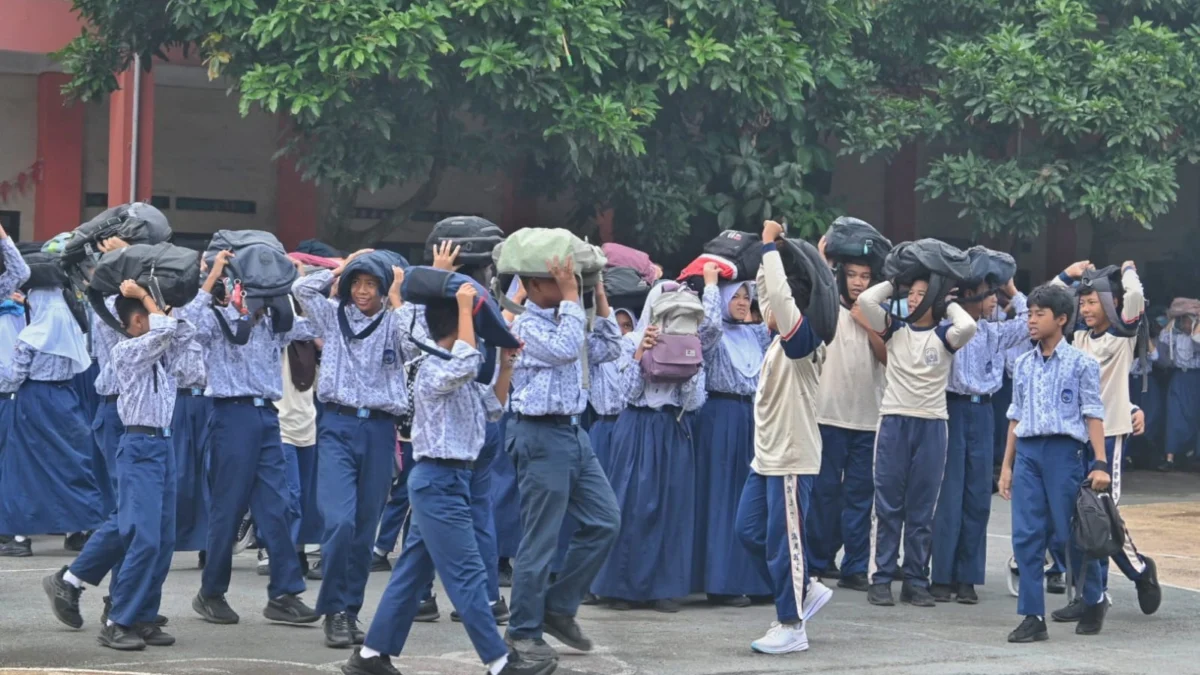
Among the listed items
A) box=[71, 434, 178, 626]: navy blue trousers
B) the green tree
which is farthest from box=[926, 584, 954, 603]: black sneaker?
the green tree

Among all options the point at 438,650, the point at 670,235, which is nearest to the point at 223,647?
the point at 438,650

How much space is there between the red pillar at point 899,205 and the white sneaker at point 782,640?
15014 mm

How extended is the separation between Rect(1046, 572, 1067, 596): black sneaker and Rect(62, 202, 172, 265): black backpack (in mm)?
5579

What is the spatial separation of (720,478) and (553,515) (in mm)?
2403

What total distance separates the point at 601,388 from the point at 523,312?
202 cm

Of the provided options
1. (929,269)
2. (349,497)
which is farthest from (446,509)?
(929,269)

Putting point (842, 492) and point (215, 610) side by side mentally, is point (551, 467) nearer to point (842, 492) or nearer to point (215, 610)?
point (215, 610)

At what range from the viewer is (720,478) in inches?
396

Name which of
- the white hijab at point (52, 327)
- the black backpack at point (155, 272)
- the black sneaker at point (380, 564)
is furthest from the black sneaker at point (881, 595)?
the white hijab at point (52, 327)

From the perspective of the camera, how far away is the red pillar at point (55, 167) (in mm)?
19328

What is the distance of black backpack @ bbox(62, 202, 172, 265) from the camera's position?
880 cm

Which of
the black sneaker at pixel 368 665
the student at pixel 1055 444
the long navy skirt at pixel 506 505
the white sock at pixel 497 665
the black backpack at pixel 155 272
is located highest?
the black backpack at pixel 155 272

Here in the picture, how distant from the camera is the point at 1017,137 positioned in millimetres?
17984

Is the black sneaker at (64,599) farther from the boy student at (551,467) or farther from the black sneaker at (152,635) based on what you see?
the boy student at (551,467)
